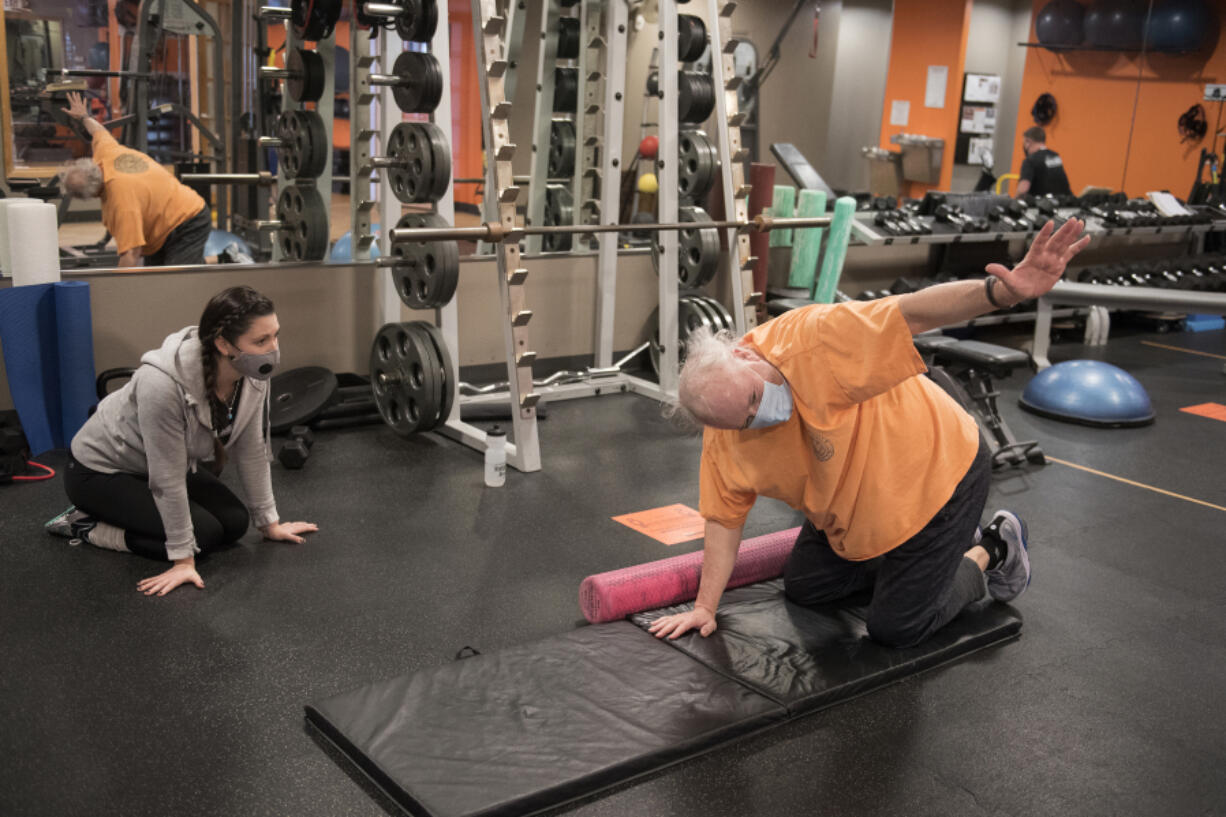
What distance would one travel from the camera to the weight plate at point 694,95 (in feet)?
15.8

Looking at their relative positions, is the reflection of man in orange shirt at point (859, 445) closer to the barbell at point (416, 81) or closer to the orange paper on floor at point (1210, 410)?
the barbell at point (416, 81)

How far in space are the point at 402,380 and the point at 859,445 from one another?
7.99 feet

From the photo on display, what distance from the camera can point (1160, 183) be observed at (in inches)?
386

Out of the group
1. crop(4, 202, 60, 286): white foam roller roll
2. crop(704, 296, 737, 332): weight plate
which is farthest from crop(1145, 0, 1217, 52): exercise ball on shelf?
crop(4, 202, 60, 286): white foam roller roll

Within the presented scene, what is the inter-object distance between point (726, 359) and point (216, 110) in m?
5.28

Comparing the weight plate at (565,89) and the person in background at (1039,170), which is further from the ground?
the weight plate at (565,89)

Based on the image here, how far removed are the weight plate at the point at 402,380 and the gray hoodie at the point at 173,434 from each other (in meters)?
1.10

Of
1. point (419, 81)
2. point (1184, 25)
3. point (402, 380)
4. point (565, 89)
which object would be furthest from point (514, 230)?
point (1184, 25)

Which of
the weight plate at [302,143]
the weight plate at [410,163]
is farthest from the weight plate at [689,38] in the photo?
the weight plate at [302,143]

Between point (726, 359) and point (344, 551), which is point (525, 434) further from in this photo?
point (726, 359)

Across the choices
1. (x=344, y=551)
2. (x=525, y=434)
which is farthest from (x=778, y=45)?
(x=344, y=551)

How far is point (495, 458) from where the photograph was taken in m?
3.86

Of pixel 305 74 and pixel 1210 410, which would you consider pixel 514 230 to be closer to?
pixel 305 74

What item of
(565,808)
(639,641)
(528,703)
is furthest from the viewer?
(639,641)
